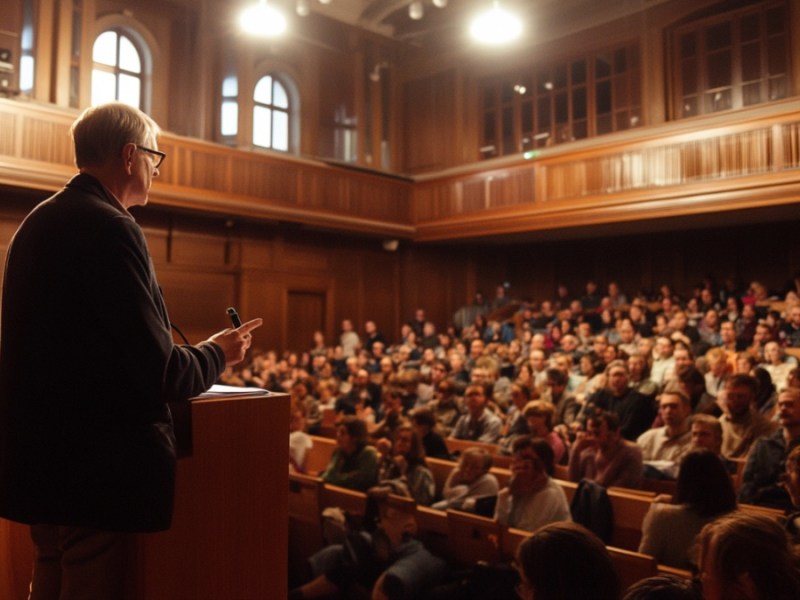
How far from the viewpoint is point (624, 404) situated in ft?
16.5

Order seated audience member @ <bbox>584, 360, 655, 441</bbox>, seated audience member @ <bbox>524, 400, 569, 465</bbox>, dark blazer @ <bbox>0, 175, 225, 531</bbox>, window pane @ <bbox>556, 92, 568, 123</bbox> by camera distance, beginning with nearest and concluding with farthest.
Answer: dark blazer @ <bbox>0, 175, 225, 531</bbox>, seated audience member @ <bbox>524, 400, 569, 465</bbox>, seated audience member @ <bbox>584, 360, 655, 441</bbox>, window pane @ <bbox>556, 92, 568, 123</bbox>

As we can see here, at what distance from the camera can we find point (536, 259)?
12.3m

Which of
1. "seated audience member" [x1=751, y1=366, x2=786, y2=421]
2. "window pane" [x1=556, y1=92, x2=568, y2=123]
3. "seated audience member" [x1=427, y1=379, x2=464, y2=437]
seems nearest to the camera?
"seated audience member" [x1=751, y1=366, x2=786, y2=421]

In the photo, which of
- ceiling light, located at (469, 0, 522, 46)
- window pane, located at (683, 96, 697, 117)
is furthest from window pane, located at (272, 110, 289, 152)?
window pane, located at (683, 96, 697, 117)

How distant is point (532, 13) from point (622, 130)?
7.34 feet

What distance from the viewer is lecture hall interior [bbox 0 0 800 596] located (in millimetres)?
8219

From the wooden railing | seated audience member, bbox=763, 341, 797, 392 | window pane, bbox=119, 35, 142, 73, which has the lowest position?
seated audience member, bbox=763, 341, 797, 392

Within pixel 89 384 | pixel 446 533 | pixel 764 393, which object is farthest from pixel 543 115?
pixel 89 384

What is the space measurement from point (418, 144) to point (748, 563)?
10891 millimetres

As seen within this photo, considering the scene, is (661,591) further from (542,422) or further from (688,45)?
(688,45)

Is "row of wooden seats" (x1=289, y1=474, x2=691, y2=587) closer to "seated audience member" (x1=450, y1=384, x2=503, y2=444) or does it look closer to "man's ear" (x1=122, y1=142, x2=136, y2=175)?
"seated audience member" (x1=450, y1=384, x2=503, y2=444)

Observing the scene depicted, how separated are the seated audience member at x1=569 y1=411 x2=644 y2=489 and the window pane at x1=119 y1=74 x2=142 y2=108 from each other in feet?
24.9

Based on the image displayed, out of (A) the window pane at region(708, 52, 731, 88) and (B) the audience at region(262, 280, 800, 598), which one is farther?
(A) the window pane at region(708, 52, 731, 88)

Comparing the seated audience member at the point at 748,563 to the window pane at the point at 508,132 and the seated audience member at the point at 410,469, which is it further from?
the window pane at the point at 508,132
